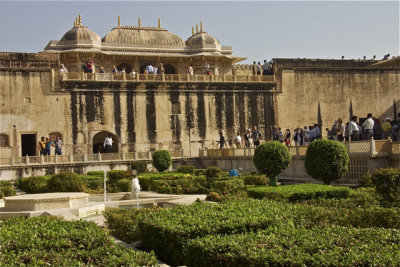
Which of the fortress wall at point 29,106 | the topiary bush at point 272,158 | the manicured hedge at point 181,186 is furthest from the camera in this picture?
the fortress wall at point 29,106

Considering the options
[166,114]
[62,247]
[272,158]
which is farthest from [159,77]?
[62,247]

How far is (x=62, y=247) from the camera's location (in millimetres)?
6797

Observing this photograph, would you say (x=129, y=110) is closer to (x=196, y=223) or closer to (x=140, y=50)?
(x=140, y=50)

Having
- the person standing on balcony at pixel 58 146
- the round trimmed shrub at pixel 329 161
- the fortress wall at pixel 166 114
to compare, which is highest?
the fortress wall at pixel 166 114

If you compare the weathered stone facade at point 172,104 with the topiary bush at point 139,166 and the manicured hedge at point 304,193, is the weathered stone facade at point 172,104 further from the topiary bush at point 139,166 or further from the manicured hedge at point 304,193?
the manicured hedge at point 304,193

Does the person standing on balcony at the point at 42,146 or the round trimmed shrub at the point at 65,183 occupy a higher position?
the person standing on balcony at the point at 42,146

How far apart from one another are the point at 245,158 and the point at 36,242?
1791cm

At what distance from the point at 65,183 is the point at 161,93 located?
14.5 metres

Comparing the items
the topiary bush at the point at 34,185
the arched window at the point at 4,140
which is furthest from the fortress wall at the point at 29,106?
the topiary bush at the point at 34,185

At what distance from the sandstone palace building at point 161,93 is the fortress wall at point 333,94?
2.6 inches

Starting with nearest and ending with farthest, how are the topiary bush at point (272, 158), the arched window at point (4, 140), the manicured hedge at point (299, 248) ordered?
the manicured hedge at point (299, 248) < the topiary bush at point (272, 158) < the arched window at point (4, 140)

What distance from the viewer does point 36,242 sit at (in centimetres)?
682

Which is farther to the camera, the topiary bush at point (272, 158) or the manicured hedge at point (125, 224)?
the topiary bush at point (272, 158)

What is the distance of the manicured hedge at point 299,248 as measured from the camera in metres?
5.51
